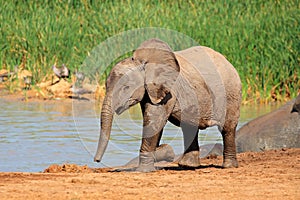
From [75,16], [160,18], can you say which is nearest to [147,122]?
[160,18]

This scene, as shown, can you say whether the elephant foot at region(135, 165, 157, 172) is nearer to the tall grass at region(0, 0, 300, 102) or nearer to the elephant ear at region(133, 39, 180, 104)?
the elephant ear at region(133, 39, 180, 104)

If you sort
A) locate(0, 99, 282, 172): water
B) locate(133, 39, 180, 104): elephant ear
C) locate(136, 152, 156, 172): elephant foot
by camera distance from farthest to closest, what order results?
locate(0, 99, 282, 172): water, locate(136, 152, 156, 172): elephant foot, locate(133, 39, 180, 104): elephant ear

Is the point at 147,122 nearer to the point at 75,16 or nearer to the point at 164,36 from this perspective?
the point at 164,36

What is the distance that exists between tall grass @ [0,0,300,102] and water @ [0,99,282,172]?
968 mm

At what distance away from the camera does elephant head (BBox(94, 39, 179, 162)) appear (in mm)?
8117

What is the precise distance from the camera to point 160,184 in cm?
748

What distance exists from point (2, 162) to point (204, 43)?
7.35 meters

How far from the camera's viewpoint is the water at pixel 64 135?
35.4 ft

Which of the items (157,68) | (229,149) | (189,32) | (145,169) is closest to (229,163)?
(229,149)

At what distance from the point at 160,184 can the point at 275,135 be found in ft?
13.7

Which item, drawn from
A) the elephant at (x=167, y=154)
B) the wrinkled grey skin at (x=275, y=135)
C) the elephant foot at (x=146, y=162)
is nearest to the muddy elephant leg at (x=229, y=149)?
the elephant at (x=167, y=154)

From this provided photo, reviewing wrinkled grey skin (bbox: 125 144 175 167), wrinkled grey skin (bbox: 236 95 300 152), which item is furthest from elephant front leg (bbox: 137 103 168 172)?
wrinkled grey skin (bbox: 236 95 300 152)

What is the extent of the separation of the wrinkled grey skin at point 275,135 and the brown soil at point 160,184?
244cm

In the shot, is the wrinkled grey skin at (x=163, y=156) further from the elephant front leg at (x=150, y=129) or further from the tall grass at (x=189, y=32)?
the tall grass at (x=189, y=32)
